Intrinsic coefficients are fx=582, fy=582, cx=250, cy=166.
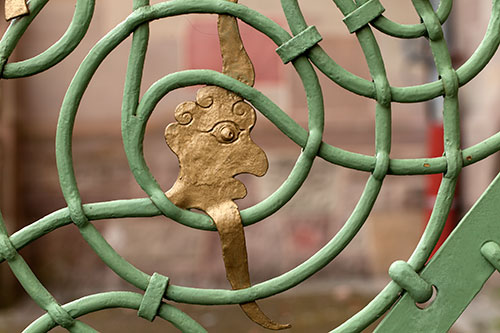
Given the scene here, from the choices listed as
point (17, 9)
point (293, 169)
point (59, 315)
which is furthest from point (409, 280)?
point (17, 9)

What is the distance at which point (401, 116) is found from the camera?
8.43 feet

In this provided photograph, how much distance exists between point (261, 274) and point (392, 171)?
208 centimetres

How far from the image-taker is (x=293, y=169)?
19.5 inches

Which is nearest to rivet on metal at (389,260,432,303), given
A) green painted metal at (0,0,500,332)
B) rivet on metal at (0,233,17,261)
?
green painted metal at (0,0,500,332)

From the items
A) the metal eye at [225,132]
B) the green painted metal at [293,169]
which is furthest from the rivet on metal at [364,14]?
the metal eye at [225,132]

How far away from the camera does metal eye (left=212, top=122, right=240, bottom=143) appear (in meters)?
0.50

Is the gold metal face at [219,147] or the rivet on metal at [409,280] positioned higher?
the gold metal face at [219,147]

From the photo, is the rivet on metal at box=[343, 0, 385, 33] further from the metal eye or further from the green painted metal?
the metal eye

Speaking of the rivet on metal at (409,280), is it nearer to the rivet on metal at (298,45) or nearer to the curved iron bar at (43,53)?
the rivet on metal at (298,45)

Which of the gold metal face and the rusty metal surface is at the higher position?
the rusty metal surface

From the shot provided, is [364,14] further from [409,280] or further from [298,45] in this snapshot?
[409,280]

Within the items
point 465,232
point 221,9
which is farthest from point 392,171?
point 221,9

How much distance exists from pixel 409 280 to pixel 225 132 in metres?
0.21

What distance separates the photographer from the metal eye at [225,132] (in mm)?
496
